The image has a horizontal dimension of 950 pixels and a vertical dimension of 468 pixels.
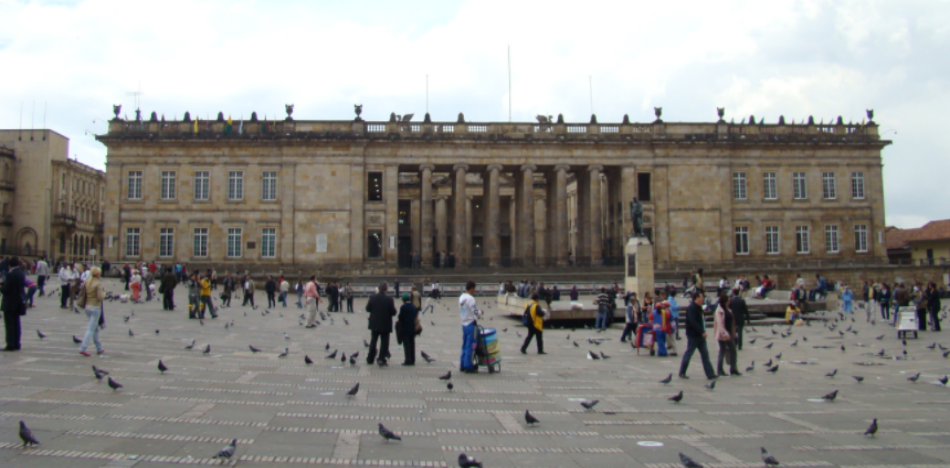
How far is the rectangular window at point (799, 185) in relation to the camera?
51.1 metres

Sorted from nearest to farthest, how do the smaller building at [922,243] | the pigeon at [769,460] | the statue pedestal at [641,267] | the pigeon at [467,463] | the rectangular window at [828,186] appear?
1. the pigeon at [467,463]
2. the pigeon at [769,460]
3. the statue pedestal at [641,267]
4. the rectangular window at [828,186]
5. the smaller building at [922,243]

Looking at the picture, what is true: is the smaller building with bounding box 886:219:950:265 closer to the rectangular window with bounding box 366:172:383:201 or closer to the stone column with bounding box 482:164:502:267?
the stone column with bounding box 482:164:502:267

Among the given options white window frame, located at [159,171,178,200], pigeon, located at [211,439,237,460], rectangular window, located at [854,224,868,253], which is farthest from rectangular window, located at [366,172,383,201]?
pigeon, located at [211,439,237,460]

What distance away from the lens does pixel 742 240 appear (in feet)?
165

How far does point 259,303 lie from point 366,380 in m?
22.1

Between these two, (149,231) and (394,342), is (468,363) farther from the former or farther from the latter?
(149,231)

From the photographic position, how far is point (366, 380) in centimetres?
1184

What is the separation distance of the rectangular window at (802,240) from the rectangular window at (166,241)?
43202 mm

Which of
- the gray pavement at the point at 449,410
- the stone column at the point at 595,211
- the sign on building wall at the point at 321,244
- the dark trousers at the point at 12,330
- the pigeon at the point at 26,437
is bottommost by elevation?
the gray pavement at the point at 449,410

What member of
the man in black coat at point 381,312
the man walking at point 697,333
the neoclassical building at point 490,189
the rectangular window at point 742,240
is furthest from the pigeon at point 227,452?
the rectangular window at point 742,240

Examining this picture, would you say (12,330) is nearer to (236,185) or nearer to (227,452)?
(227,452)

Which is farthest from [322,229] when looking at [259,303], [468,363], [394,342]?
[468,363]

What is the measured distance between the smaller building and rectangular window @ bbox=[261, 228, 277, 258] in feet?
156

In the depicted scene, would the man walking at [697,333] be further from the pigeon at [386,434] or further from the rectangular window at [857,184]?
the rectangular window at [857,184]
